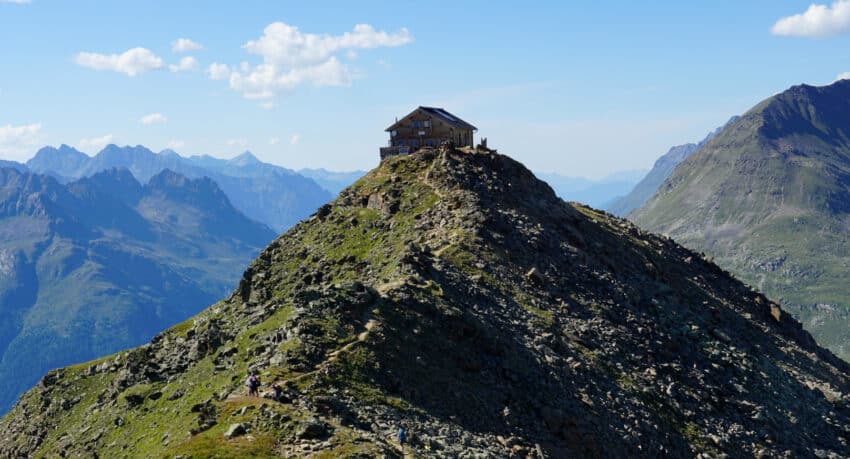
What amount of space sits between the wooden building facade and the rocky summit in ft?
44.4

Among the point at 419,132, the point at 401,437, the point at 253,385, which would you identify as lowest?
the point at 401,437

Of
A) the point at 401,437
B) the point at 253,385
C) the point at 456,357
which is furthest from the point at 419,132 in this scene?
the point at 401,437

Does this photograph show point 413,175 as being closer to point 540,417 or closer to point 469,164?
point 469,164

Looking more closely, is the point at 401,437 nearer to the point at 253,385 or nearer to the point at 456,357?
the point at 253,385

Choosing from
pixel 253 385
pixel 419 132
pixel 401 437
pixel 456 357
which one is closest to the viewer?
pixel 401 437

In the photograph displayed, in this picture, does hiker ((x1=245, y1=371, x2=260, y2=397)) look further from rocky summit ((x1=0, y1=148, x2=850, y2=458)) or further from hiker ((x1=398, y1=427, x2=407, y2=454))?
hiker ((x1=398, y1=427, x2=407, y2=454))

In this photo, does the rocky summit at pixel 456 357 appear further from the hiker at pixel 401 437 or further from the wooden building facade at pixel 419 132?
the wooden building facade at pixel 419 132

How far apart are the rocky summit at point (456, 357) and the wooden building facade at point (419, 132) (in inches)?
533

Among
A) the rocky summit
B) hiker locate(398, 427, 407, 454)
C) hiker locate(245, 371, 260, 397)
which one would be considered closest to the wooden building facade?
the rocky summit

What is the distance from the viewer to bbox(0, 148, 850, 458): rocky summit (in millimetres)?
57719

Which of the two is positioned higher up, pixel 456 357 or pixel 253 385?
pixel 253 385

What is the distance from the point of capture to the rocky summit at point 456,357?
189 feet

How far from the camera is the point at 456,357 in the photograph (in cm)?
6894

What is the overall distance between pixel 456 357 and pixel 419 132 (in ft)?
246
